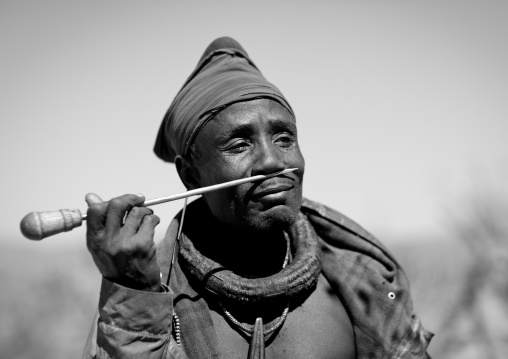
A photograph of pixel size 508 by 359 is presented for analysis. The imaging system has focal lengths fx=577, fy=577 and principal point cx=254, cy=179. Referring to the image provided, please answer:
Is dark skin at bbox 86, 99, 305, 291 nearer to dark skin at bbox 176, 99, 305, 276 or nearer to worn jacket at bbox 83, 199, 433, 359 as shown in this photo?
dark skin at bbox 176, 99, 305, 276

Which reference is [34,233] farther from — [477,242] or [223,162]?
[477,242]

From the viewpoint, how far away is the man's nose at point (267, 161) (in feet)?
8.20


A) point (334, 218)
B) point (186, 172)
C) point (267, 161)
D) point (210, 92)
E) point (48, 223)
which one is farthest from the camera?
point (334, 218)

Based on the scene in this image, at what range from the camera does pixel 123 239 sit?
204 cm

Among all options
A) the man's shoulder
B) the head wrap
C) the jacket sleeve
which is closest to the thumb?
the jacket sleeve

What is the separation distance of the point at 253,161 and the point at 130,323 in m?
0.87

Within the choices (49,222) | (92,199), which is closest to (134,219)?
(92,199)

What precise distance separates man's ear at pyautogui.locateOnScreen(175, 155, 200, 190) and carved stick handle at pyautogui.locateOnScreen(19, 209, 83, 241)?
3.16ft

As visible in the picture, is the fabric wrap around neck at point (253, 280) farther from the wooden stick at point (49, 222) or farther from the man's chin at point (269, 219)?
the wooden stick at point (49, 222)

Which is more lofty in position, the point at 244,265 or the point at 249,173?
the point at 249,173

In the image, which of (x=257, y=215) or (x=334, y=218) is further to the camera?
(x=334, y=218)

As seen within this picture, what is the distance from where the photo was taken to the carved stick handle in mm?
1919

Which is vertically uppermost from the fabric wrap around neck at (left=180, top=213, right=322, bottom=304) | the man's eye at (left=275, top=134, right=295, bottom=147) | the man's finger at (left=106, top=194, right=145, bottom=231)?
the man's eye at (left=275, top=134, right=295, bottom=147)

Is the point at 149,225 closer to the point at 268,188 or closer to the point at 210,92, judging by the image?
the point at 268,188
